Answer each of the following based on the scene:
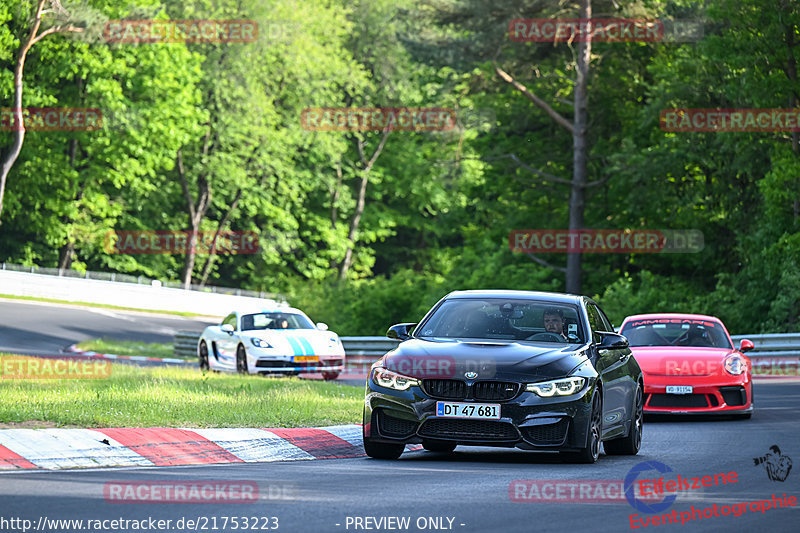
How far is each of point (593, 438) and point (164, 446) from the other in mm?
3829

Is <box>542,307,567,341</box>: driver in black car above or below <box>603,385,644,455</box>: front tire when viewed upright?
above

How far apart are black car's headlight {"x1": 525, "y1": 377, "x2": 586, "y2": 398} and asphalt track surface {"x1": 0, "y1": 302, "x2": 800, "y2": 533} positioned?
66cm

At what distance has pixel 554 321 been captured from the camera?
1306 centimetres

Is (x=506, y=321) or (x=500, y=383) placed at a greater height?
(x=506, y=321)

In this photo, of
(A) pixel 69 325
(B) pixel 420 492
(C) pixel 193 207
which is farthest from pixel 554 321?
(C) pixel 193 207

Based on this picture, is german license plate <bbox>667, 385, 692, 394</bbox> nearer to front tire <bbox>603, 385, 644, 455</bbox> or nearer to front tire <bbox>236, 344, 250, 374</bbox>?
front tire <bbox>603, 385, 644, 455</bbox>

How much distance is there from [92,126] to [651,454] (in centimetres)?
4802

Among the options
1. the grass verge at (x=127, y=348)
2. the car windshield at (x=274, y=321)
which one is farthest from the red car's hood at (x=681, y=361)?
the grass verge at (x=127, y=348)

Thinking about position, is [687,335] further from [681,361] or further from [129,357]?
[129,357]

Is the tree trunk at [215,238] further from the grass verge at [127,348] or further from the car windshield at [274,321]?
the car windshield at [274,321]

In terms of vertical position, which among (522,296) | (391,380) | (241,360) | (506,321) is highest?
(522,296)

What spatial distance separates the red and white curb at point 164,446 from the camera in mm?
11031

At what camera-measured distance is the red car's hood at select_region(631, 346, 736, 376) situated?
59.5 feet

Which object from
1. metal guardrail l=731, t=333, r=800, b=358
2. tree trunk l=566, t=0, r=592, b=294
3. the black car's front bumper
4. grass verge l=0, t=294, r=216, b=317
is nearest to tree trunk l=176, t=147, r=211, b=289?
grass verge l=0, t=294, r=216, b=317
